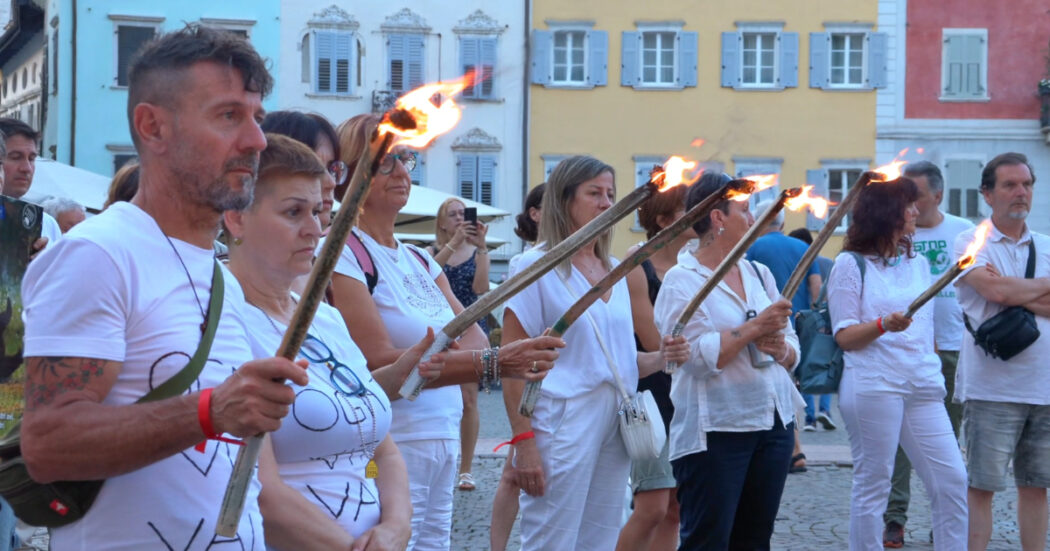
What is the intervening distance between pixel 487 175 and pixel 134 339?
28.7 metres

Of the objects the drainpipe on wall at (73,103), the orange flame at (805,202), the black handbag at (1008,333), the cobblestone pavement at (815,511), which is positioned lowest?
the cobblestone pavement at (815,511)

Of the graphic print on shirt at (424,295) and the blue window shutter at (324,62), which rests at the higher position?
the blue window shutter at (324,62)

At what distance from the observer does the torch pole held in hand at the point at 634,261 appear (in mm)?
3992

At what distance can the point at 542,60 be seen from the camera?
3086 centimetres

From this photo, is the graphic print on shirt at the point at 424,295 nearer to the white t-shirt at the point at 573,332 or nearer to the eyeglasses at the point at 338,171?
the eyeglasses at the point at 338,171

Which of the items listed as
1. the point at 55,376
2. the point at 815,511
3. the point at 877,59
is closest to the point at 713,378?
the point at 815,511

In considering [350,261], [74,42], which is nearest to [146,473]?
[350,261]

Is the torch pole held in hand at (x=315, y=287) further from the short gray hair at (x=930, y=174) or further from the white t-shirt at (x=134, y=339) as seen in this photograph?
the short gray hair at (x=930, y=174)

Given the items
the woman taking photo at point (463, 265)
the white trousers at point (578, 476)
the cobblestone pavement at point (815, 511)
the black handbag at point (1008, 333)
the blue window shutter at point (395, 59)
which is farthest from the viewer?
the blue window shutter at point (395, 59)

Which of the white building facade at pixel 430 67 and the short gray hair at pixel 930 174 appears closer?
the short gray hair at pixel 930 174

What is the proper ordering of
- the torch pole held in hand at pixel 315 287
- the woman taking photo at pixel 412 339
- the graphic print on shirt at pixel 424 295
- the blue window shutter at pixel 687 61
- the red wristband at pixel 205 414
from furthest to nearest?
the blue window shutter at pixel 687 61 → the graphic print on shirt at pixel 424 295 → the woman taking photo at pixel 412 339 → the red wristband at pixel 205 414 → the torch pole held in hand at pixel 315 287

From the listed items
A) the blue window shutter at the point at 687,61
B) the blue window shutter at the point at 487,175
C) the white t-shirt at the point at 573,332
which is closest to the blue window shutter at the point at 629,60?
the blue window shutter at the point at 687,61

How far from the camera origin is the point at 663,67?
31.1 metres

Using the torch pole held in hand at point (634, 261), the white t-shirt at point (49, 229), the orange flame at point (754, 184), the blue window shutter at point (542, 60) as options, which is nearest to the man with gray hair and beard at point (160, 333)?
the torch pole held in hand at point (634, 261)
